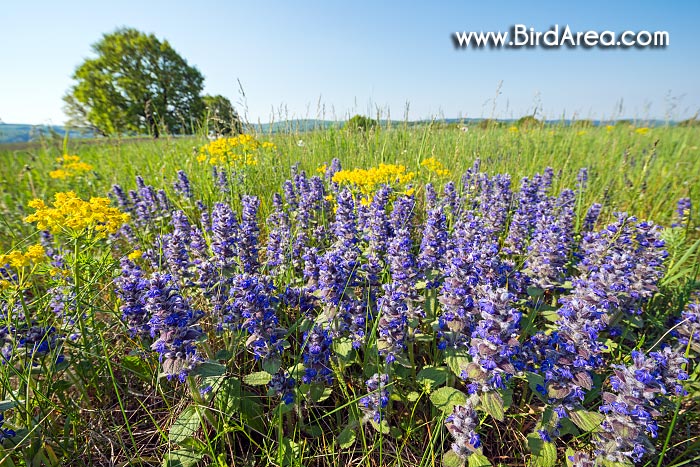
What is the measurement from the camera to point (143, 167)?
6.83 metres

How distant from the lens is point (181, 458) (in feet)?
5.94

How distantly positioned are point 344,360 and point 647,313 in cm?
283

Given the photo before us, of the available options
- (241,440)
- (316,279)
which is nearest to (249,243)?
(316,279)

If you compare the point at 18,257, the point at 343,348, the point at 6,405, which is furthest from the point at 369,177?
the point at 6,405

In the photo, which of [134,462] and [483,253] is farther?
[483,253]

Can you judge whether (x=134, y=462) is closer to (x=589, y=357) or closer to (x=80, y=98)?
(x=589, y=357)

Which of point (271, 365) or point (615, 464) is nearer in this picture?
point (615, 464)

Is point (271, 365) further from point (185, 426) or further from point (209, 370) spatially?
point (185, 426)

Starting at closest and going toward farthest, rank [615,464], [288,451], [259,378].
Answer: [615,464] < [288,451] < [259,378]

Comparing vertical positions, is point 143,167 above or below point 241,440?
above

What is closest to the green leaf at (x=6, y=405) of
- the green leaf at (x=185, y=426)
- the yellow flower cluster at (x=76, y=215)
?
the green leaf at (x=185, y=426)

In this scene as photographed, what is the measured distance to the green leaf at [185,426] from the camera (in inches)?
69.1

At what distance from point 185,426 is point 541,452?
6.77 feet

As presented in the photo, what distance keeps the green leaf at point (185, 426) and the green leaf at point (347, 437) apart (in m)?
0.85
